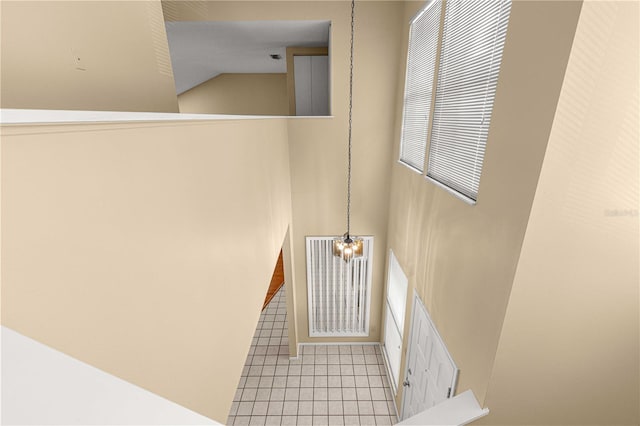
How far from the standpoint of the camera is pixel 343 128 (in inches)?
152

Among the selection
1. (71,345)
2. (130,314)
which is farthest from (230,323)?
(71,345)

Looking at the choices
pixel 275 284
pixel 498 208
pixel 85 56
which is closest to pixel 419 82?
pixel 498 208

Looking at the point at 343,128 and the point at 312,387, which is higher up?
the point at 343,128

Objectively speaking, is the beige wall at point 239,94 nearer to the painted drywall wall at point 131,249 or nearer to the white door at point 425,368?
the white door at point 425,368

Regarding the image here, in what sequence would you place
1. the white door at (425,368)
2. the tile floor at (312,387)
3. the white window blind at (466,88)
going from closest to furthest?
the white window blind at (466,88) → the white door at (425,368) → the tile floor at (312,387)

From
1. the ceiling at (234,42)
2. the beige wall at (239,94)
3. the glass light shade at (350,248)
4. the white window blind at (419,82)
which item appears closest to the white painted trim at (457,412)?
the glass light shade at (350,248)

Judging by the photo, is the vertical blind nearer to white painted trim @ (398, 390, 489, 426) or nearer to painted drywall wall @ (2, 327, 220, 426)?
white painted trim @ (398, 390, 489, 426)

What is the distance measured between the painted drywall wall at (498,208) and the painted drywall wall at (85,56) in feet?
7.05

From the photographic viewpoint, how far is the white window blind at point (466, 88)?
5.73 feet

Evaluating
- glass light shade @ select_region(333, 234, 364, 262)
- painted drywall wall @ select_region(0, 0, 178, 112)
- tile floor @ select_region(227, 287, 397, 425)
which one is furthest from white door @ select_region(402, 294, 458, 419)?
painted drywall wall @ select_region(0, 0, 178, 112)

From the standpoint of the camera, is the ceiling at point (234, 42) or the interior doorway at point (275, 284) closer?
the ceiling at point (234, 42)

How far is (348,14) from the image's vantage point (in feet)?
11.2

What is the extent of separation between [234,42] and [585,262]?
448cm

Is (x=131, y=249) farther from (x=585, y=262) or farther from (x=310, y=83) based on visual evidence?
(x=310, y=83)
